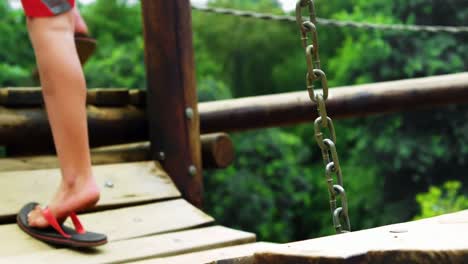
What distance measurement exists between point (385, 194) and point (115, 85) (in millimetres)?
6106

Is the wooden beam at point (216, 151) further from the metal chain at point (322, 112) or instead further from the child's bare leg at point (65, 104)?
the metal chain at point (322, 112)

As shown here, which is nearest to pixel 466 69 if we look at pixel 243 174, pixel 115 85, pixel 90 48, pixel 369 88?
pixel 243 174

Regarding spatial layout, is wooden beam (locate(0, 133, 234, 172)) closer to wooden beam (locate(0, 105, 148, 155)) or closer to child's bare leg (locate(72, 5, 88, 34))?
wooden beam (locate(0, 105, 148, 155))

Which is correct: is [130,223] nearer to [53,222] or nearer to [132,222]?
[132,222]

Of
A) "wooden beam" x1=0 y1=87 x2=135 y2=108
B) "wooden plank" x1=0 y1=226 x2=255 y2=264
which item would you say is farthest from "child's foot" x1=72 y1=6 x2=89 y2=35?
"wooden plank" x1=0 y1=226 x2=255 y2=264

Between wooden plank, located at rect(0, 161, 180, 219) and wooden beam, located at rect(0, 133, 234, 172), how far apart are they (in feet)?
0.17

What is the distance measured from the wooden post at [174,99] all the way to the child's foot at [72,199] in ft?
2.32

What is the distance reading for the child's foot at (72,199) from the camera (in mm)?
2014

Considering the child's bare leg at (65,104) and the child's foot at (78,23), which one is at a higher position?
the child's foot at (78,23)

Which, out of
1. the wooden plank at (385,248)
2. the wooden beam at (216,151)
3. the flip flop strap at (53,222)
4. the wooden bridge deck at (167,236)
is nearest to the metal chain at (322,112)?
the wooden bridge deck at (167,236)

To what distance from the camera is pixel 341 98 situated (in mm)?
3340

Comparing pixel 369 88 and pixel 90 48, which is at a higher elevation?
pixel 90 48

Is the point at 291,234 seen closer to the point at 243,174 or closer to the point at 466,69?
the point at 243,174

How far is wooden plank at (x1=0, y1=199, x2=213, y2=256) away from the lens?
2028 millimetres
